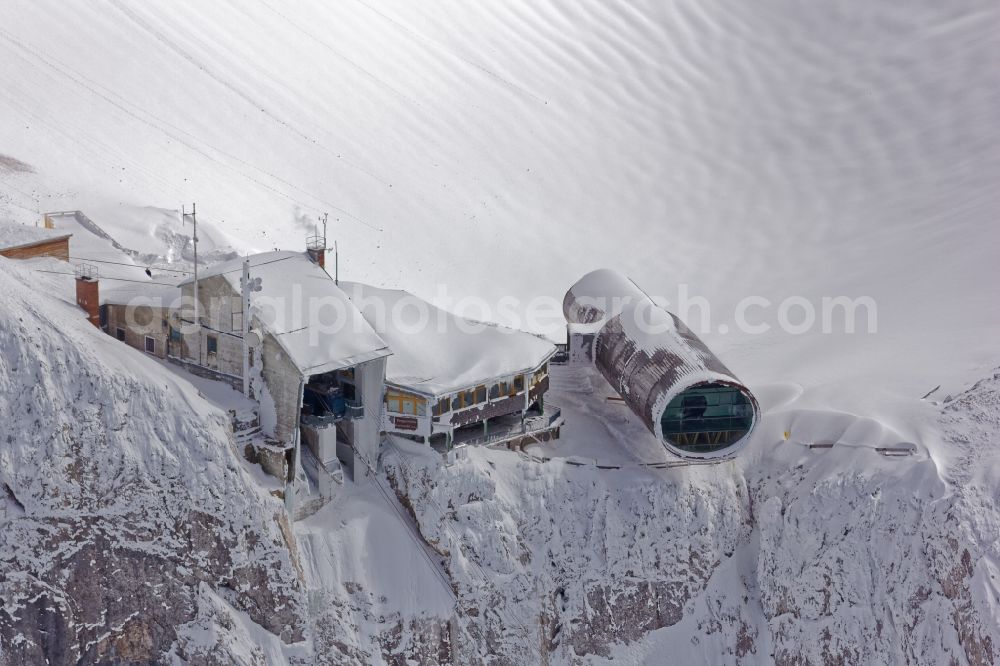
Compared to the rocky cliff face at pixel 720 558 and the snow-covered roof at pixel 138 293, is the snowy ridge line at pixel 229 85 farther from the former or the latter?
the rocky cliff face at pixel 720 558

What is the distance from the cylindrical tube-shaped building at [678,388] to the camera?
40.3 m

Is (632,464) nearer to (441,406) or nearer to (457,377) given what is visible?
(457,377)

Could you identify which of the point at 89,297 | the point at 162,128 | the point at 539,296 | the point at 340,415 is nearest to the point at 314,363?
the point at 340,415

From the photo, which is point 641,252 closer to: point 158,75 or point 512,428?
point 512,428

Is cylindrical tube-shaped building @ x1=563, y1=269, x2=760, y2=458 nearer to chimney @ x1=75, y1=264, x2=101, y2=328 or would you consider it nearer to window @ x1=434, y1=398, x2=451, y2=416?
window @ x1=434, y1=398, x2=451, y2=416

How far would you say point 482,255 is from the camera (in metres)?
59.0

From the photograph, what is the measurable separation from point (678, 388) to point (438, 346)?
26.2 ft

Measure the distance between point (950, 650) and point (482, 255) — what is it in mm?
28866

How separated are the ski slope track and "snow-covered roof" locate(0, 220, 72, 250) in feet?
6.60

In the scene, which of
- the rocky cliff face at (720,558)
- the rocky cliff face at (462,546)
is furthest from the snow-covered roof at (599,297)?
the rocky cliff face at (720,558)

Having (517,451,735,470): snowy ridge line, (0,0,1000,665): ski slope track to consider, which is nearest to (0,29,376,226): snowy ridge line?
(0,0,1000,665): ski slope track

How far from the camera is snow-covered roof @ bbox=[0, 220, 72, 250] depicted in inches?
1600

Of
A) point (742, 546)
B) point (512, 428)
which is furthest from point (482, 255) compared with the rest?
point (742, 546)

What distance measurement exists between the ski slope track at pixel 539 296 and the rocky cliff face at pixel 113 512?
0.08 m
